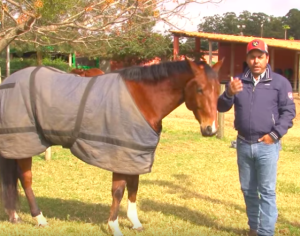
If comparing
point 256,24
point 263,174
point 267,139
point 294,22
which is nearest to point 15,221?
point 263,174

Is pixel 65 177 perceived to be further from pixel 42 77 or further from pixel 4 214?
pixel 42 77

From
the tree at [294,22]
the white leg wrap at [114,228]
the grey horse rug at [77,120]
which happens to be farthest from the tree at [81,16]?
the tree at [294,22]

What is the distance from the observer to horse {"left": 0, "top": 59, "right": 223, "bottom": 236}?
3.85 meters

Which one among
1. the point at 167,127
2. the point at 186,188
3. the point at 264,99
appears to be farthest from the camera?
the point at 167,127

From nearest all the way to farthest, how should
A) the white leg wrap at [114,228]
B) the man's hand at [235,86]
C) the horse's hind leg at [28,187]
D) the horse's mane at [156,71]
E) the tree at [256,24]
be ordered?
1. the man's hand at [235,86]
2. the horse's mane at [156,71]
3. the white leg wrap at [114,228]
4. the horse's hind leg at [28,187]
5. the tree at [256,24]

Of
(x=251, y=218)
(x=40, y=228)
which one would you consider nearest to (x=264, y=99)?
(x=251, y=218)

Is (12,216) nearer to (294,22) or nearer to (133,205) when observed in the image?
(133,205)

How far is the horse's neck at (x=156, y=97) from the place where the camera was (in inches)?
156

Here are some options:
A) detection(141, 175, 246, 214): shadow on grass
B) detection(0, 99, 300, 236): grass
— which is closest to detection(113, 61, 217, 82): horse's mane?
detection(0, 99, 300, 236): grass

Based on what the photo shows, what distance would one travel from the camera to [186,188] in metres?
6.04

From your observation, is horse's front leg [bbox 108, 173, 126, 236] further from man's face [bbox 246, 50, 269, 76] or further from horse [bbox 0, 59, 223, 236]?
man's face [bbox 246, 50, 269, 76]

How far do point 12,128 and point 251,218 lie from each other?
241 cm

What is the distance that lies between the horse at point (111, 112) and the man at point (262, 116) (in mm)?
265

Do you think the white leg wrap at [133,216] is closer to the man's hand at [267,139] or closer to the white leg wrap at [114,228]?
the white leg wrap at [114,228]
